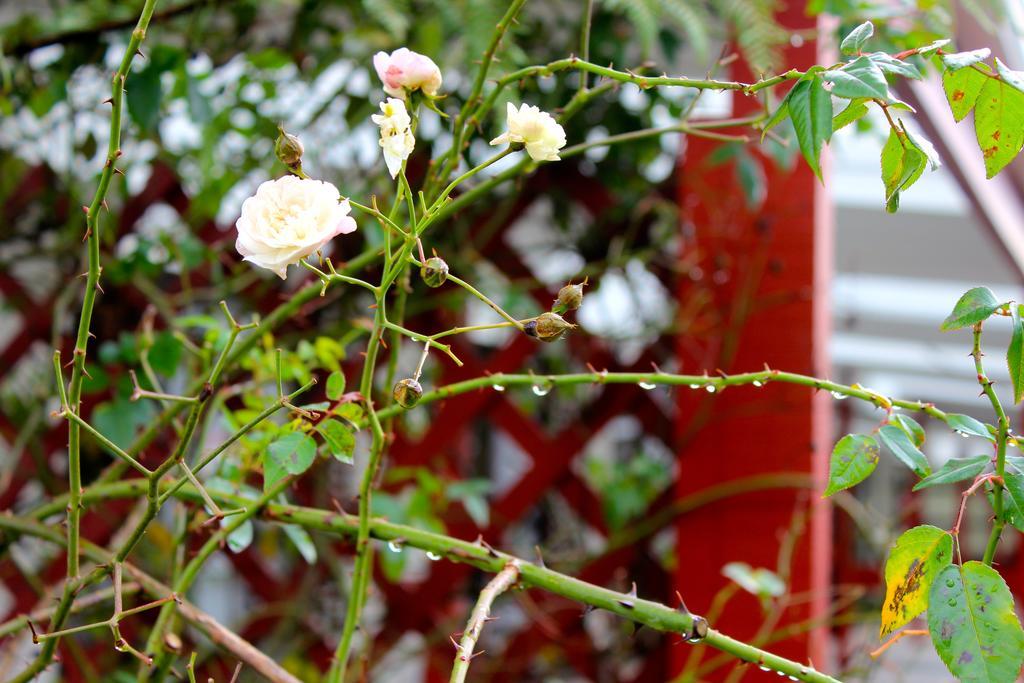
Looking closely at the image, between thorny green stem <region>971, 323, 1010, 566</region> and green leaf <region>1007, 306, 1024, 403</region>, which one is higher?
green leaf <region>1007, 306, 1024, 403</region>

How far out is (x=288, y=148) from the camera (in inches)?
19.0

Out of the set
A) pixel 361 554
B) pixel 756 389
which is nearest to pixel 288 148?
pixel 361 554

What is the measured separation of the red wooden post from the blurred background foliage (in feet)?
0.17

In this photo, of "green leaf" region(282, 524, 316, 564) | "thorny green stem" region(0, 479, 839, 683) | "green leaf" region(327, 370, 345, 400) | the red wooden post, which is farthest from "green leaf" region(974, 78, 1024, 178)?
the red wooden post

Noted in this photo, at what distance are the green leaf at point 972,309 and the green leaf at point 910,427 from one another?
58 mm

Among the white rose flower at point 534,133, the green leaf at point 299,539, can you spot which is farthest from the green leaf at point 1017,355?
the green leaf at point 299,539

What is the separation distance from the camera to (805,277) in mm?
1188

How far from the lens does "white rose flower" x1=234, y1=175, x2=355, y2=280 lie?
418 mm

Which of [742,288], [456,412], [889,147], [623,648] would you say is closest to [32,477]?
[456,412]

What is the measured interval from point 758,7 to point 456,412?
2.00 ft

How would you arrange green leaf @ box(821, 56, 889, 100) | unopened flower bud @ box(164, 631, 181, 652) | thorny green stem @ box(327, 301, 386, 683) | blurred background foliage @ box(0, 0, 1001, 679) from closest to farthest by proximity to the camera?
green leaf @ box(821, 56, 889, 100), thorny green stem @ box(327, 301, 386, 683), unopened flower bud @ box(164, 631, 181, 652), blurred background foliage @ box(0, 0, 1001, 679)

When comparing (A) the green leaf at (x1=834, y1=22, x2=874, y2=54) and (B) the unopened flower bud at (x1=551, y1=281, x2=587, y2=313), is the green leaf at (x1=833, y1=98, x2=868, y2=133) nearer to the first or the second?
(A) the green leaf at (x1=834, y1=22, x2=874, y2=54)

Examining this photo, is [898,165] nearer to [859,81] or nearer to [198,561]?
[859,81]

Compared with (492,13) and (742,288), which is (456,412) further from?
(492,13)
